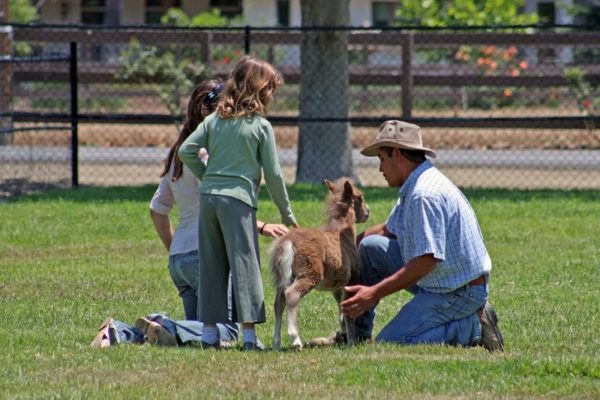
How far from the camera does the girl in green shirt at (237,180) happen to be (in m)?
6.67

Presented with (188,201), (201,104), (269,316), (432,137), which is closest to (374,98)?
(432,137)

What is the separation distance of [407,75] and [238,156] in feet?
40.6

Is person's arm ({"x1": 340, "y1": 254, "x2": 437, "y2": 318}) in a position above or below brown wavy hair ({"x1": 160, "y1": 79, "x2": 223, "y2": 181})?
below

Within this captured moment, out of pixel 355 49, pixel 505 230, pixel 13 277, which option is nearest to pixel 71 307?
pixel 13 277

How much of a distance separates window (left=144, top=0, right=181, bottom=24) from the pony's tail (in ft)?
112

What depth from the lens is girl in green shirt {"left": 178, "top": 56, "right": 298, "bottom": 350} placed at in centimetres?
667

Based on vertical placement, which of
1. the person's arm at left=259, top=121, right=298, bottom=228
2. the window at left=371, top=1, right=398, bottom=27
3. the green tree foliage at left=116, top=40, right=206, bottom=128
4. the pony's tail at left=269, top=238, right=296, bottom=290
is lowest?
the pony's tail at left=269, top=238, right=296, bottom=290

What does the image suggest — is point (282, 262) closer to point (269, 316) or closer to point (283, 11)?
point (269, 316)

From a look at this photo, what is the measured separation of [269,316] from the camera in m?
8.46

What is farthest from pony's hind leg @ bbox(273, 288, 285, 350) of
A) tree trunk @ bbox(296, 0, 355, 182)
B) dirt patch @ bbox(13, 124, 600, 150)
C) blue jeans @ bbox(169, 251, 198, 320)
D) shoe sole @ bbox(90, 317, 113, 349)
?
dirt patch @ bbox(13, 124, 600, 150)

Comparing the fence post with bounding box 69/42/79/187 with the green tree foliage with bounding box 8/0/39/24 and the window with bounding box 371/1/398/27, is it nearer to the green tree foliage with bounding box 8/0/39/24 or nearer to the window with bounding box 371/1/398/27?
the green tree foliage with bounding box 8/0/39/24

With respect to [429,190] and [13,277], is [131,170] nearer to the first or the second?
[13,277]

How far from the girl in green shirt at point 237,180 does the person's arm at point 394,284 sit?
0.60 m

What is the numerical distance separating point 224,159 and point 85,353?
1275 mm
